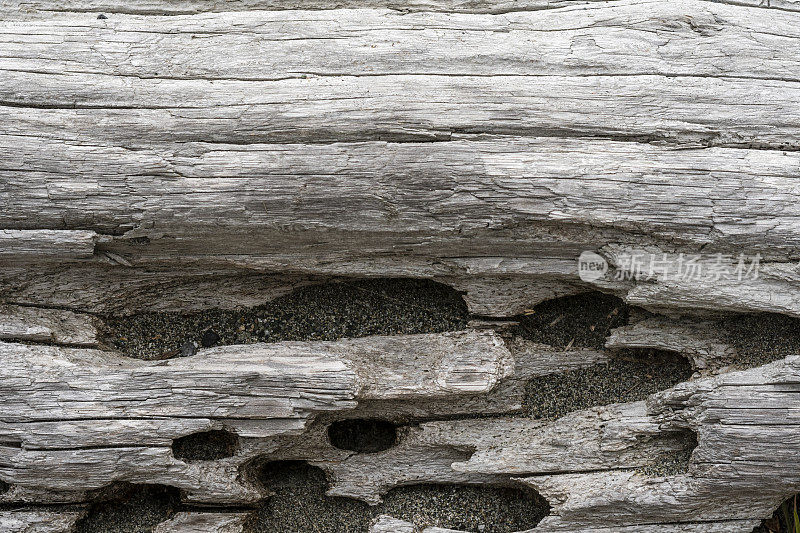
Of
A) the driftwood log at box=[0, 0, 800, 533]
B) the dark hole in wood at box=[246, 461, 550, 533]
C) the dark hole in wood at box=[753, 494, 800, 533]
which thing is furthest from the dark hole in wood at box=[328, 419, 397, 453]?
the dark hole in wood at box=[753, 494, 800, 533]

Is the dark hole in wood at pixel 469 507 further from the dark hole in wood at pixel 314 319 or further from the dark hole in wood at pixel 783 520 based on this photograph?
the dark hole in wood at pixel 783 520

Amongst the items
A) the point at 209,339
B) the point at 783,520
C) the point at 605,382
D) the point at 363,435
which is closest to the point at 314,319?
the point at 209,339

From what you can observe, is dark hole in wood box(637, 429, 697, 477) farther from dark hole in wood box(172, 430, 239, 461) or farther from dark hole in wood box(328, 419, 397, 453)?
dark hole in wood box(172, 430, 239, 461)

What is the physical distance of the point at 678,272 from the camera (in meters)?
→ 3.18

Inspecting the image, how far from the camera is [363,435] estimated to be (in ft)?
11.7

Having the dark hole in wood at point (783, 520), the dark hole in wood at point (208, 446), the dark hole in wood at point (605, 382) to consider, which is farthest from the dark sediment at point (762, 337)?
the dark hole in wood at point (208, 446)

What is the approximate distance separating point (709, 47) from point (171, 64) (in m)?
2.76

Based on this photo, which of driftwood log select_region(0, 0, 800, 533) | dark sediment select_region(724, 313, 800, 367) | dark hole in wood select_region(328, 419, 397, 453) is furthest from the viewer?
dark hole in wood select_region(328, 419, 397, 453)

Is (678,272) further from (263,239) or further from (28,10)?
(28,10)

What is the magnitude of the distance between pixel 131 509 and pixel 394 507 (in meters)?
1.42

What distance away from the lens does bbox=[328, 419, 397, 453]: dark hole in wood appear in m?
3.53

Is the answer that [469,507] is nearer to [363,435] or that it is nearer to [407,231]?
[363,435]

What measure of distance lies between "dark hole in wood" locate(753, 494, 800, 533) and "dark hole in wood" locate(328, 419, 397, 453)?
7.03 feet

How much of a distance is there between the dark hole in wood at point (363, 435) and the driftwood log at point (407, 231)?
92 mm
